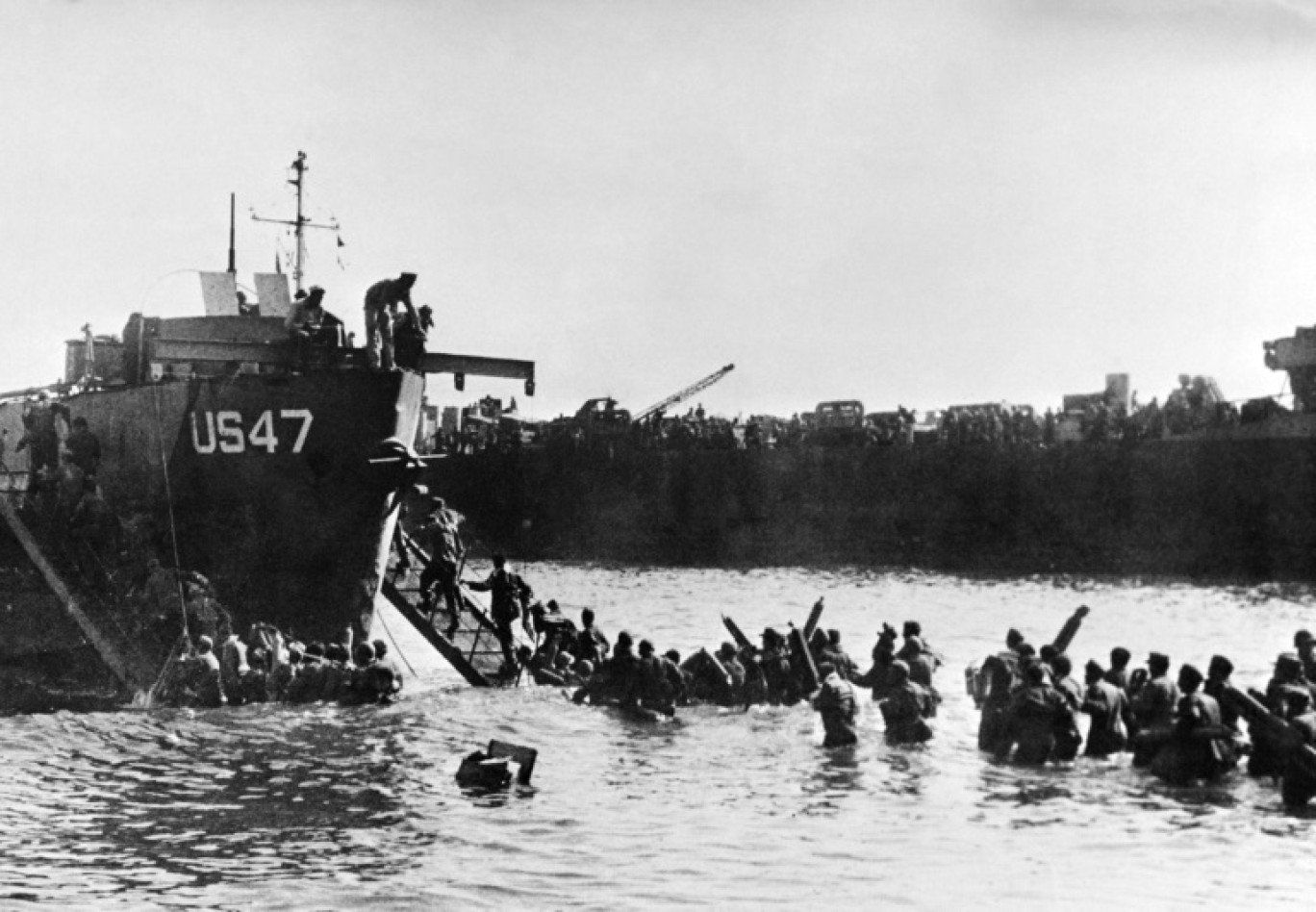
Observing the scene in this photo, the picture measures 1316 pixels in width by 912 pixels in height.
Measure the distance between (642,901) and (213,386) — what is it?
11682 mm

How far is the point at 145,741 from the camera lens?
49.1 feet

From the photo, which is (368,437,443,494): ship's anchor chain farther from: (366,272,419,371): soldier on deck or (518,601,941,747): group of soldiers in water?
(518,601,941,747): group of soldiers in water

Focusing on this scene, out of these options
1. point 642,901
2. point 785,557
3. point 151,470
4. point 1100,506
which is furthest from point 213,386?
point 785,557

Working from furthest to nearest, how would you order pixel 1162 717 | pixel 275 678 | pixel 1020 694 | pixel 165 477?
1. pixel 165 477
2. pixel 275 678
3. pixel 1020 694
4. pixel 1162 717

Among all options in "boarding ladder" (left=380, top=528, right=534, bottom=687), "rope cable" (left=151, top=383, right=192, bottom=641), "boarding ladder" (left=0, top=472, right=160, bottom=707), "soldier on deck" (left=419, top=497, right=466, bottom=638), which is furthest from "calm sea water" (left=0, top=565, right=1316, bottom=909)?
"rope cable" (left=151, top=383, right=192, bottom=641)

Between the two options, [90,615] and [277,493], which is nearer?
[90,615]

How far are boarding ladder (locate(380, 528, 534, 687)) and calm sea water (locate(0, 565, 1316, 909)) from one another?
0.49 metres

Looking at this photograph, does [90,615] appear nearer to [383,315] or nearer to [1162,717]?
[383,315]

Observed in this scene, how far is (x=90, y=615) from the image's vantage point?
722 inches

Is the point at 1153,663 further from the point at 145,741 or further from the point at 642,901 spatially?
the point at 145,741

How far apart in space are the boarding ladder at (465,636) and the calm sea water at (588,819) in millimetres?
485

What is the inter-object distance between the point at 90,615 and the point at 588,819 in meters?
9.39

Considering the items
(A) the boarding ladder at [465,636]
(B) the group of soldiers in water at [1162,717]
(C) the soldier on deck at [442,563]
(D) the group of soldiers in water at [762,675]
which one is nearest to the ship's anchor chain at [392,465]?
(C) the soldier on deck at [442,563]

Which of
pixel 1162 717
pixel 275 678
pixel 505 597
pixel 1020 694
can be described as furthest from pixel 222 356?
pixel 1162 717
